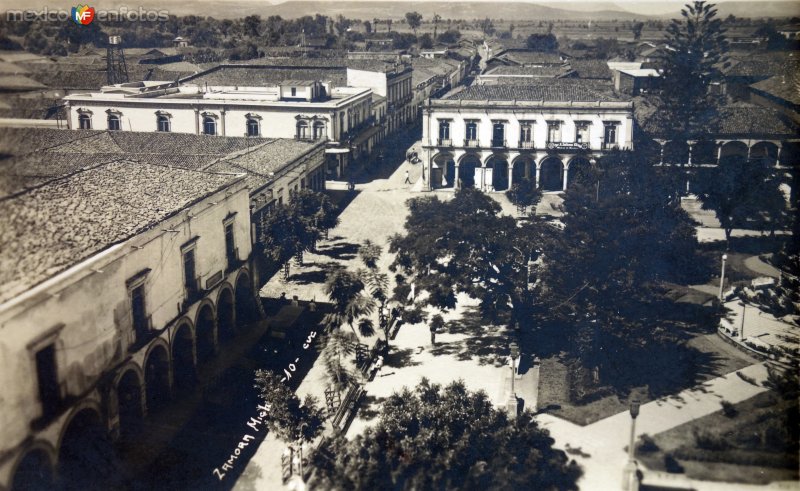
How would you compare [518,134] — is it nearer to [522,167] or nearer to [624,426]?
[522,167]

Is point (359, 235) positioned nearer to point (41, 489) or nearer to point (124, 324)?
point (124, 324)

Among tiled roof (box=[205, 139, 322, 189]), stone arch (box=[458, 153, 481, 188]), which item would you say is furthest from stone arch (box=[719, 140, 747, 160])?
tiled roof (box=[205, 139, 322, 189])

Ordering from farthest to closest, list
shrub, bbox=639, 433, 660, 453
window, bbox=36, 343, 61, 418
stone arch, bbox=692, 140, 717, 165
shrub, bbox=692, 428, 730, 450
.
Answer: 1. stone arch, bbox=692, 140, 717, 165
2. shrub, bbox=639, 433, 660, 453
3. shrub, bbox=692, 428, 730, 450
4. window, bbox=36, 343, 61, 418

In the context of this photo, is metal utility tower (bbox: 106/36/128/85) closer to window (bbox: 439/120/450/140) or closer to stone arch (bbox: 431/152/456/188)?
window (bbox: 439/120/450/140)

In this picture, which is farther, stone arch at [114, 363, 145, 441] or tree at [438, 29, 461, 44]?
tree at [438, 29, 461, 44]

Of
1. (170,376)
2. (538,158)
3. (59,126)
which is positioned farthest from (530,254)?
(59,126)

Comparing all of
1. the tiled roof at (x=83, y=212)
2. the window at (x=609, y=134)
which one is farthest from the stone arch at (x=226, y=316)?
the window at (x=609, y=134)
